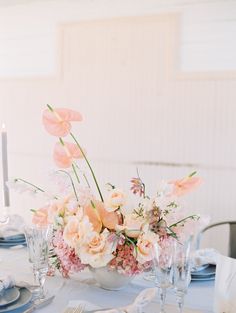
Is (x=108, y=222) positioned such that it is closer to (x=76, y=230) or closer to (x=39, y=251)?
(x=76, y=230)

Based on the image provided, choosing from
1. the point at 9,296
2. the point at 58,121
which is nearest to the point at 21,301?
the point at 9,296

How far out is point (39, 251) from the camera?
3.64 ft

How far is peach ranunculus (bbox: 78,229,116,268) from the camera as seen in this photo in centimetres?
107

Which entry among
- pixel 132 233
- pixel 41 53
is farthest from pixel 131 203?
pixel 41 53

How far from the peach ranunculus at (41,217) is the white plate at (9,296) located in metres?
0.21

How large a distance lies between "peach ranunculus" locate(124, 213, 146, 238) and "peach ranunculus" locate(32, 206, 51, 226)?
252 mm

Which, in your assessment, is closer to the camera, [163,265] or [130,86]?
[163,265]

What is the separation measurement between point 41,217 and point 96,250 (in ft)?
0.79

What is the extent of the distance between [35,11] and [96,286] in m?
2.39

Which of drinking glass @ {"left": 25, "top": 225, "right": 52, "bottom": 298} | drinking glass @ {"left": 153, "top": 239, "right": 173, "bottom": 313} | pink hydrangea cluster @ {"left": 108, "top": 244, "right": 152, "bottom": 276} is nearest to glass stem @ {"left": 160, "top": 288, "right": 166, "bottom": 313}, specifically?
drinking glass @ {"left": 153, "top": 239, "right": 173, "bottom": 313}

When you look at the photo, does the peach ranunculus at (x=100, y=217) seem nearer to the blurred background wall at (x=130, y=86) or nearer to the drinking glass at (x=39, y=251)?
the drinking glass at (x=39, y=251)

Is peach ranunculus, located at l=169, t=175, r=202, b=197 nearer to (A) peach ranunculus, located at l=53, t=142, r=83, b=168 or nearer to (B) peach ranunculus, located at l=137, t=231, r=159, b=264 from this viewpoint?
(B) peach ranunculus, located at l=137, t=231, r=159, b=264

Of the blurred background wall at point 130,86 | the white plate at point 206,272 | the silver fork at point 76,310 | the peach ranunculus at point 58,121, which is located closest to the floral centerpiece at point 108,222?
the peach ranunculus at point 58,121

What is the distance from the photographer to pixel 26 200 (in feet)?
10.1
